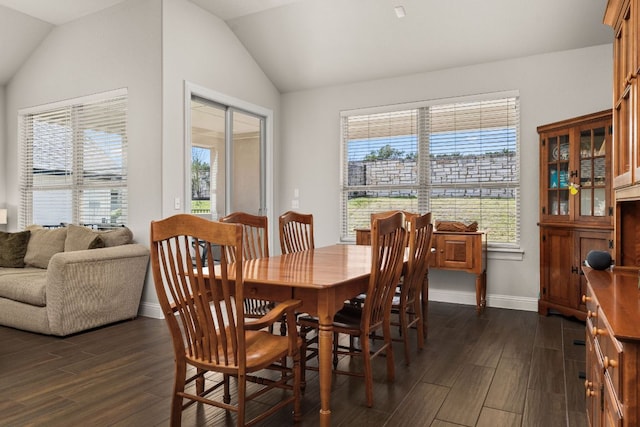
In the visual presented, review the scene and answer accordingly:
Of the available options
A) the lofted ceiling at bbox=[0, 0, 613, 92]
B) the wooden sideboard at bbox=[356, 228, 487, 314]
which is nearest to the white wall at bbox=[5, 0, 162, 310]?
the lofted ceiling at bbox=[0, 0, 613, 92]

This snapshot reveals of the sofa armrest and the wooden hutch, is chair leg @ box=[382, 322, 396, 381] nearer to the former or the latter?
the wooden hutch

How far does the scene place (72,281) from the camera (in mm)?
3639

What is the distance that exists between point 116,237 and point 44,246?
0.94 meters

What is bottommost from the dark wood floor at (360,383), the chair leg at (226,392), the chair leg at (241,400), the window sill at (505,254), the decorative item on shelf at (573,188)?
the dark wood floor at (360,383)

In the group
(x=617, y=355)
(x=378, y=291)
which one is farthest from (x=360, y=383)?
(x=617, y=355)

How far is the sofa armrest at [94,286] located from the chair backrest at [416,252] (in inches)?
102

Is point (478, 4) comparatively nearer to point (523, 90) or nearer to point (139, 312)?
point (523, 90)

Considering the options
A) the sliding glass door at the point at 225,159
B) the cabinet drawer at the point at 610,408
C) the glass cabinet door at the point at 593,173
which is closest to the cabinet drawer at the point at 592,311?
the cabinet drawer at the point at 610,408

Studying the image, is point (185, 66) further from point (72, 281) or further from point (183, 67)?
point (72, 281)

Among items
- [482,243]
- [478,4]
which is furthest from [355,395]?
[478,4]

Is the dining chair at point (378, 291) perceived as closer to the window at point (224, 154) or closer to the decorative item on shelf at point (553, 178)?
the decorative item on shelf at point (553, 178)

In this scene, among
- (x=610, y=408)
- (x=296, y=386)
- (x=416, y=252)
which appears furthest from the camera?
(x=416, y=252)

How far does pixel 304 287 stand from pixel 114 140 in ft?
11.8

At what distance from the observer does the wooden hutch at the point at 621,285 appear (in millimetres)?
1020
